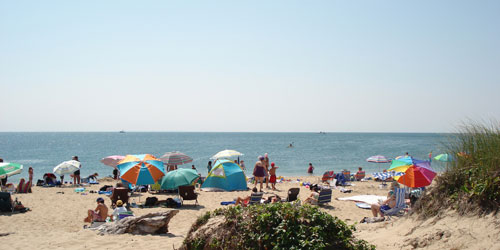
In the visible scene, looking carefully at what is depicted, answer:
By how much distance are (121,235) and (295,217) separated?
4.75m

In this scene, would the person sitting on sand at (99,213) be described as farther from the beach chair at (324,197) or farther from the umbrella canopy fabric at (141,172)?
the beach chair at (324,197)

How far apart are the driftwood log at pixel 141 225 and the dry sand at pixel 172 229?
0.25 meters

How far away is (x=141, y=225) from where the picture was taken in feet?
25.6

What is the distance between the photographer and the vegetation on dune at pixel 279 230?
4.25 metres

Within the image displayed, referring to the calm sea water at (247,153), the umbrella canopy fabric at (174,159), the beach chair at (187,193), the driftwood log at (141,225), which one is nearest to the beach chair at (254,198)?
the beach chair at (187,193)

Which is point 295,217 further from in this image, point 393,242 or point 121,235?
point 121,235

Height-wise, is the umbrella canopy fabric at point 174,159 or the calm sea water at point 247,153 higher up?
the umbrella canopy fabric at point 174,159

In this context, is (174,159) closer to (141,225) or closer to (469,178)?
(141,225)

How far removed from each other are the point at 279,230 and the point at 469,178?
132 inches

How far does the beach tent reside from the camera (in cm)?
1486

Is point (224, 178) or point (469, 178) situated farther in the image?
point (224, 178)

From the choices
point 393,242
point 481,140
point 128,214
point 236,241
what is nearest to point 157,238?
point 128,214

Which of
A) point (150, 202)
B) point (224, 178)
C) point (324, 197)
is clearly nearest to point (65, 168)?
point (150, 202)

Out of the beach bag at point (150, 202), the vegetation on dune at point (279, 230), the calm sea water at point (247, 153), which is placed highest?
the vegetation on dune at point (279, 230)
